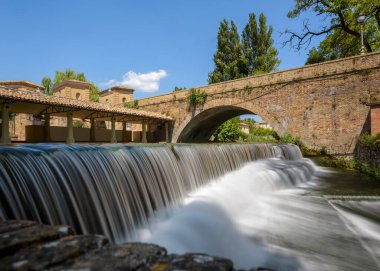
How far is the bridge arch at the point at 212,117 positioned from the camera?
1795 centimetres

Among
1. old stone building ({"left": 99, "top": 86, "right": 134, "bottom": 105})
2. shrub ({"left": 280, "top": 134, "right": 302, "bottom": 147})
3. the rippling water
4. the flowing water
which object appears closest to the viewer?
the flowing water

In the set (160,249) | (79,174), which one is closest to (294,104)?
(79,174)

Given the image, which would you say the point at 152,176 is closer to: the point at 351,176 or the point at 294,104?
the point at 351,176

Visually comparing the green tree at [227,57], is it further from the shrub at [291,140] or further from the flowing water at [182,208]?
the flowing water at [182,208]

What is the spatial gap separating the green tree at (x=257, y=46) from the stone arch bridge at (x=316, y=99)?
12921 mm

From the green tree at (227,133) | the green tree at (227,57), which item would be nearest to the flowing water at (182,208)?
the green tree at (227,133)

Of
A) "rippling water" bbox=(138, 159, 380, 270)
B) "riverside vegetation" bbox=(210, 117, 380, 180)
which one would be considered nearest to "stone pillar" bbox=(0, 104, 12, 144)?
"rippling water" bbox=(138, 159, 380, 270)

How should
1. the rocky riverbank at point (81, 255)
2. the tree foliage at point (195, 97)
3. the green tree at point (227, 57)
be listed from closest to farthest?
1. the rocky riverbank at point (81, 255)
2. the tree foliage at point (195, 97)
3. the green tree at point (227, 57)

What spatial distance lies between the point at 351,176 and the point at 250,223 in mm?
7612

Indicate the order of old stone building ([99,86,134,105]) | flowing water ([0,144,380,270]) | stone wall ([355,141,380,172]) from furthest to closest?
old stone building ([99,86,134,105]) < stone wall ([355,141,380,172]) < flowing water ([0,144,380,270])

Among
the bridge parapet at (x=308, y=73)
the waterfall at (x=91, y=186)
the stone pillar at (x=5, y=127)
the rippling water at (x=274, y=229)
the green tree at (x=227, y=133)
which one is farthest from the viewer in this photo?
the green tree at (x=227, y=133)

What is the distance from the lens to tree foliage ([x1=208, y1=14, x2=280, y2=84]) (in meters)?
30.7

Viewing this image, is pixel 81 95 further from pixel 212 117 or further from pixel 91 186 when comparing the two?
pixel 91 186

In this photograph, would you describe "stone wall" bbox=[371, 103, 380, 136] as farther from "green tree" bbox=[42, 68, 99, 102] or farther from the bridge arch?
"green tree" bbox=[42, 68, 99, 102]
